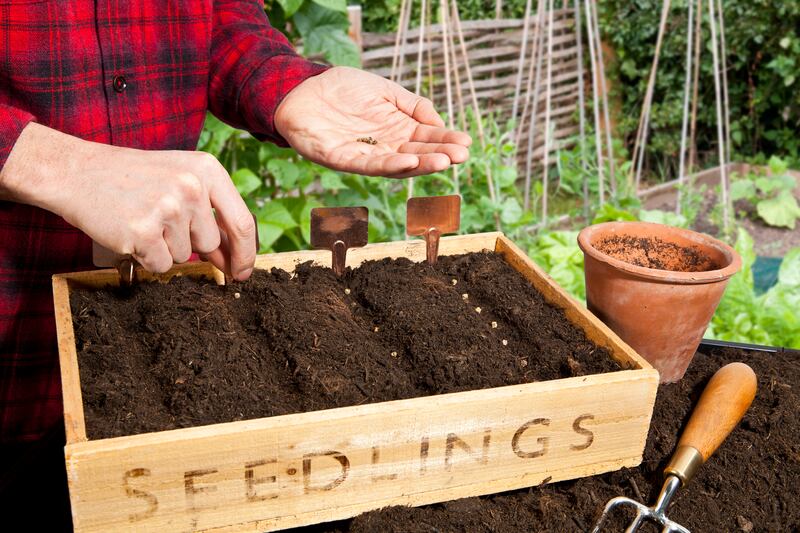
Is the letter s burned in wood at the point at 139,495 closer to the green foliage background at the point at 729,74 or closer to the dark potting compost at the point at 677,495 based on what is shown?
the dark potting compost at the point at 677,495

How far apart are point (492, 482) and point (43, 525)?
2.25ft

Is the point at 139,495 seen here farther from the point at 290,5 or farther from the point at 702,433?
the point at 290,5

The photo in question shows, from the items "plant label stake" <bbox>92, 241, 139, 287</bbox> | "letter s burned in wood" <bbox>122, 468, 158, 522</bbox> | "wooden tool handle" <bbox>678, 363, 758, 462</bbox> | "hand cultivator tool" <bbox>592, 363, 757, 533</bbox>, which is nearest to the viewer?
"letter s burned in wood" <bbox>122, 468, 158, 522</bbox>

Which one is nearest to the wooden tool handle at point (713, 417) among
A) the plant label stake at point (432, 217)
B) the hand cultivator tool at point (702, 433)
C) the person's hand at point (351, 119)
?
the hand cultivator tool at point (702, 433)

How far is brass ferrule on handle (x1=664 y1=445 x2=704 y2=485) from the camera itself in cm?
102

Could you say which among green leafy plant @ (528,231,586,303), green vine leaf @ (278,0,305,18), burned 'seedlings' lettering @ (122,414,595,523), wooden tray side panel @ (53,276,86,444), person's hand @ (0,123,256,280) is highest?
green vine leaf @ (278,0,305,18)

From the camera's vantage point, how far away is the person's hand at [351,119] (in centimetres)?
143

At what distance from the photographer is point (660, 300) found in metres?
1.24

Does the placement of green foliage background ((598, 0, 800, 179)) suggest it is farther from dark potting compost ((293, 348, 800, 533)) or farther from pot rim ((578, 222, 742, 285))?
dark potting compost ((293, 348, 800, 533))

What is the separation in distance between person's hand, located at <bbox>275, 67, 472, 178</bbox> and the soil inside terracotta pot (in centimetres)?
40

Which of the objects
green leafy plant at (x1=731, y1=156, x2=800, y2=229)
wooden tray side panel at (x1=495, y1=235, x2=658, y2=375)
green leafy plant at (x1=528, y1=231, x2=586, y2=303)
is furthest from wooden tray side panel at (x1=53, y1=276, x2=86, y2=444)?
green leafy plant at (x1=731, y1=156, x2=800, y2=229)

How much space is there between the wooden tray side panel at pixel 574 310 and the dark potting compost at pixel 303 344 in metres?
0.02

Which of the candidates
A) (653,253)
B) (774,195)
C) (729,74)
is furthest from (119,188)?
(729,74)

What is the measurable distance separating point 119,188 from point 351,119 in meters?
0.62
